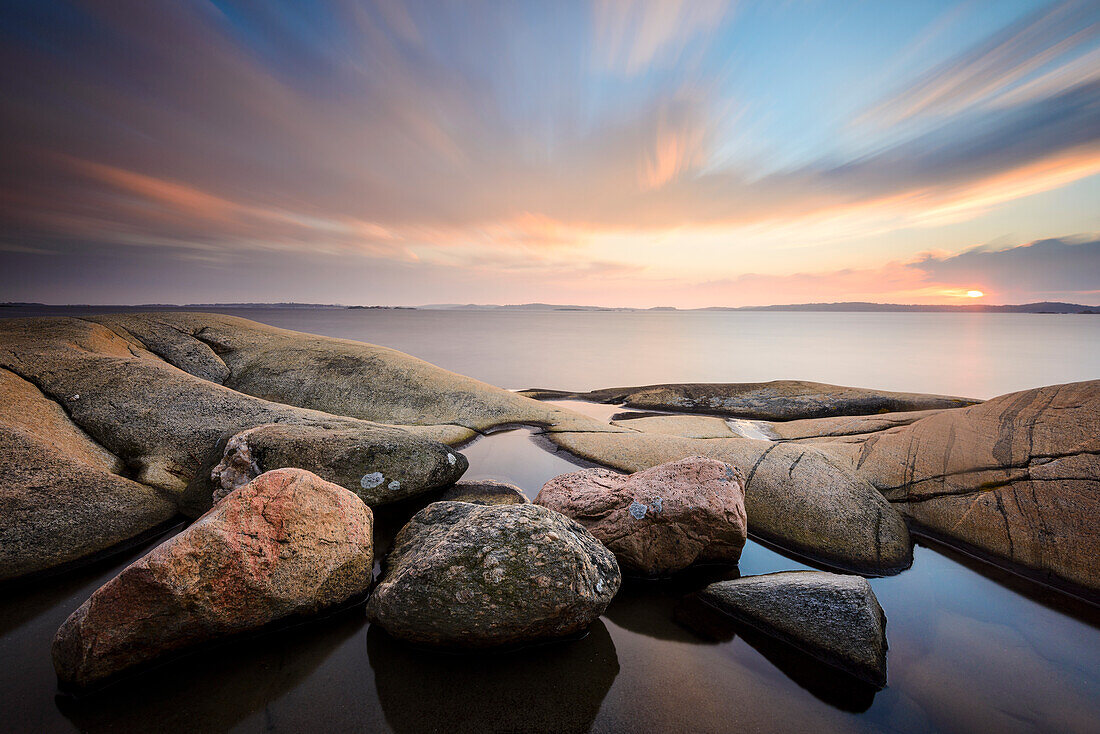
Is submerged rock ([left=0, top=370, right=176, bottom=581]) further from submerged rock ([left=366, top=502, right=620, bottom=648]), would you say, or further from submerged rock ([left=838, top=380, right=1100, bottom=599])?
submerged rock ([left=838, top=380, right=1100, bottom=599])

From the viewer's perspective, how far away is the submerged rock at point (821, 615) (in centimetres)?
350

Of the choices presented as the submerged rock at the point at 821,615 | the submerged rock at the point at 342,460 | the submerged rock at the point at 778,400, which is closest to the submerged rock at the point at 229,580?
the submerged rock at the point at 342,460

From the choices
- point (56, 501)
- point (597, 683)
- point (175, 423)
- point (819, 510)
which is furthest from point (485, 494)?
point (175, 423)

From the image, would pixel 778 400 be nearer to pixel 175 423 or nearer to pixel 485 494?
pixel 485 494

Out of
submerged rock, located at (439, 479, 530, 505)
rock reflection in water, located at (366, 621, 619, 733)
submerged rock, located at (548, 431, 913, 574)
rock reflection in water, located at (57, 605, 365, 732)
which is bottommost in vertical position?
rock reflection in water, located at (57, 605, 365, 732)

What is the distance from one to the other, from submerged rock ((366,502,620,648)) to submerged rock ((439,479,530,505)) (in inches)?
82.6

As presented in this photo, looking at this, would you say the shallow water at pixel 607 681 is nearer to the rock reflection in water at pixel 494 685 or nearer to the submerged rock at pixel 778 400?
the rock reflection in water at pixel 494 685

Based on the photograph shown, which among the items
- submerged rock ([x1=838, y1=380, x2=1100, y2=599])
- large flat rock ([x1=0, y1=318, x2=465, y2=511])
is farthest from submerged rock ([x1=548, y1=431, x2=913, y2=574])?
large flat rock ([x1=0, y1=318, x2=465, y2=511])

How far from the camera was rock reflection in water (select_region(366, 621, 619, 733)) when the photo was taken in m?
3.03

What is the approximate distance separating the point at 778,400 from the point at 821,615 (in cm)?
1069

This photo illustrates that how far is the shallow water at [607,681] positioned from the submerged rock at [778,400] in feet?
28.4

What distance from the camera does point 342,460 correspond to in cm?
561

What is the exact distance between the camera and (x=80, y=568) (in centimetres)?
465

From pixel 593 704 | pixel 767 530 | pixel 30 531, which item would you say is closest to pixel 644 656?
pixel 593 704
